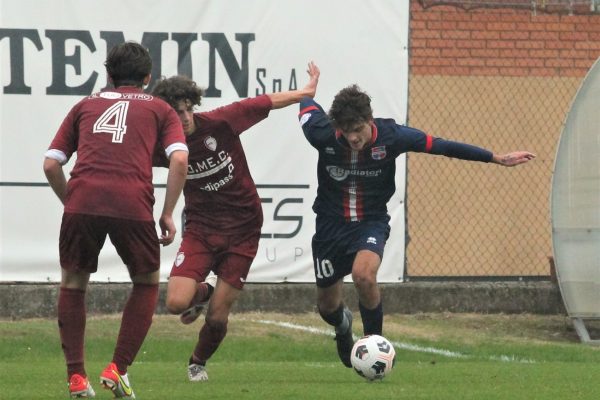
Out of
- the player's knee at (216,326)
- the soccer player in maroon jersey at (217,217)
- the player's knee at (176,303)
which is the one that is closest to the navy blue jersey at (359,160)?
the soccer player in maroon jersey at (217,217)

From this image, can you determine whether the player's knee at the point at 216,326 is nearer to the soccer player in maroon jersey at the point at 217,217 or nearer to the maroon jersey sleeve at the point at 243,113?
the soccer player in maroon jersey at the point at 217,217

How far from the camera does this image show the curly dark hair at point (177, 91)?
8.52m

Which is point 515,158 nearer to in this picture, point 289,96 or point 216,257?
point 289,96

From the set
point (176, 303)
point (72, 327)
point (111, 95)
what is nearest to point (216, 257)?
point (176, 303)

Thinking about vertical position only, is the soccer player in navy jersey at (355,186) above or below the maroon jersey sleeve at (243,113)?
below

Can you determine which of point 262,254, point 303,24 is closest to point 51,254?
point 262,254

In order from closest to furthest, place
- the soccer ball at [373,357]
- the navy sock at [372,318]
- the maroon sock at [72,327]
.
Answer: the maroon sock at [72,327]
the soccer ball at [373,357]
the navy sock at [372,318]

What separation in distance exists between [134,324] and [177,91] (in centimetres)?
183

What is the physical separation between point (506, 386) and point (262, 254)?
4792 mm

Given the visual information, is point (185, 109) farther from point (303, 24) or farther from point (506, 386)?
point (303, 24)

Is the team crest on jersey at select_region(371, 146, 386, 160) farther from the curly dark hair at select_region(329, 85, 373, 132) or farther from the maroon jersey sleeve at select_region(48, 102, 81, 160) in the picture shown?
the maroon jersey sleeve at select_region(48, 102, 81, 160)

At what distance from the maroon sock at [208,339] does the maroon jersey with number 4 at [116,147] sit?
190 centimetres

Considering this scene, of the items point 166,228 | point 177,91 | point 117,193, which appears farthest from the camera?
point 177,91

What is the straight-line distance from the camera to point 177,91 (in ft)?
28.0
